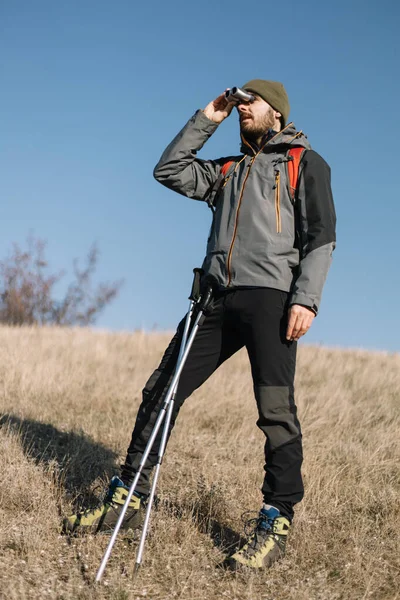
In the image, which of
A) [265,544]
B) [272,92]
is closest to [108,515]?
[265,544]

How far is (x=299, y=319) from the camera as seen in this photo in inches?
140

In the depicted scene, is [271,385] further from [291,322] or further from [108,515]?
[108,515]

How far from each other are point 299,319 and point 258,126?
47.8 inches

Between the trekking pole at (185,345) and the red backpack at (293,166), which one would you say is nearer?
the trekking pole at (185,345)

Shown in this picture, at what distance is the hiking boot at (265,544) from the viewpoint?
11.4 feet

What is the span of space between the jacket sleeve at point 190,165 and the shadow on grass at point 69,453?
2.26m

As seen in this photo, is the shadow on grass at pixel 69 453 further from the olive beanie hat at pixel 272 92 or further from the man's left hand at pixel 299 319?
the olive beanie hat at pixel 272 92

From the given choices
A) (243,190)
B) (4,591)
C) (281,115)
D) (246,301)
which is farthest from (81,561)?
(281,115)

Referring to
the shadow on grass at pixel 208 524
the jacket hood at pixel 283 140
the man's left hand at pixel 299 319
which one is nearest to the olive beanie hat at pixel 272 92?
the jacket hood at pixel 283 140

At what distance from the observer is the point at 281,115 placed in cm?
395

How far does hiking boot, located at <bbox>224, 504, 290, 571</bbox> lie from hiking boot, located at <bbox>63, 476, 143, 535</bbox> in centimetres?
64

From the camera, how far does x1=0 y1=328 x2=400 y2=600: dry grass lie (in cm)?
340

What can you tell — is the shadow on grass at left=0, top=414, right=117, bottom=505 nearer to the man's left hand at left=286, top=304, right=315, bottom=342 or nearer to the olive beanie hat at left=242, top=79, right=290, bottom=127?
the man's left hand at left=286, top=304, right=315, bottom=342

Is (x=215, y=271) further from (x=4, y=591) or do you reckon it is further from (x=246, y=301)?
(x=4, y=591)
